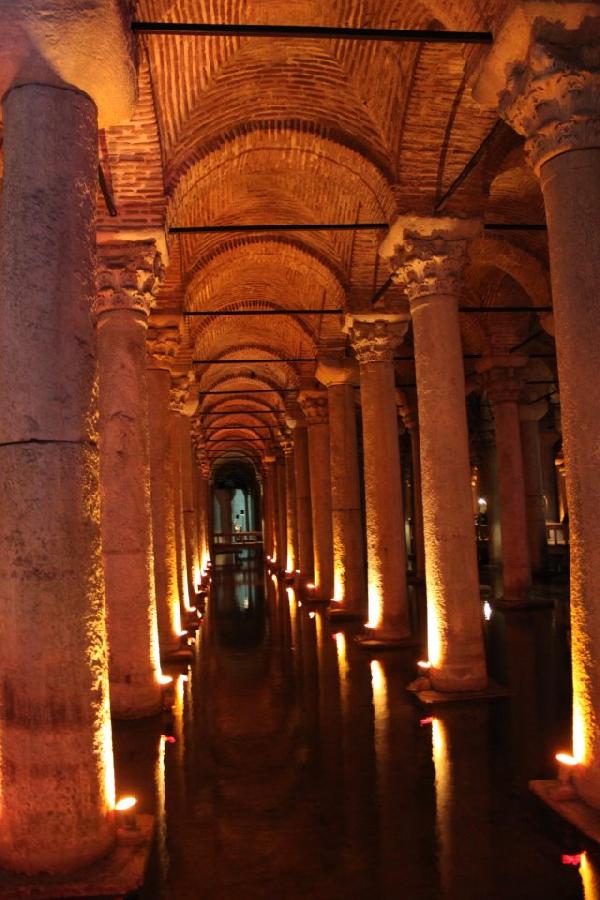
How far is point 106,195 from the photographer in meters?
6.66

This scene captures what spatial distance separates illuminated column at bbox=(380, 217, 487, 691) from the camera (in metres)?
7.18

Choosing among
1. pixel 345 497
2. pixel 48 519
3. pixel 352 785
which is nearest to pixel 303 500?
pixel 345 497

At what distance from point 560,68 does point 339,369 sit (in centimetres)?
924

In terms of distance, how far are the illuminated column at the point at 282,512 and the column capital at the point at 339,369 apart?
10.7 meters

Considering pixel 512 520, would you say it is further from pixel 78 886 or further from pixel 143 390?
pixel 78 886

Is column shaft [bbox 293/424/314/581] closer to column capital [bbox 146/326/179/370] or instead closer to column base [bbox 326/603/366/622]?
column base [bbox 326/603/366/622]

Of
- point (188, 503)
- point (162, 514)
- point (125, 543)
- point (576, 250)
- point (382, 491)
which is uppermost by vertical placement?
point (576, 250)

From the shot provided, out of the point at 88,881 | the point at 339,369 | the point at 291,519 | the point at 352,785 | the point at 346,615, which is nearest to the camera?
the point at 88,881

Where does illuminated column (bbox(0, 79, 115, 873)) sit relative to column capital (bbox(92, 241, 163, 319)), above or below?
below

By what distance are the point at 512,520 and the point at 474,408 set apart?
10.2 m

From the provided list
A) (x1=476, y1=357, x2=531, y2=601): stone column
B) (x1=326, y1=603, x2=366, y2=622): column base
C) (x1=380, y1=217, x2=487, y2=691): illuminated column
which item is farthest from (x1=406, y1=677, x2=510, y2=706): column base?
(x1=476, y1=357, x2=531, y2=601): stone column

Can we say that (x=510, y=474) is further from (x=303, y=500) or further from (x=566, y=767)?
(x=566, y=767)

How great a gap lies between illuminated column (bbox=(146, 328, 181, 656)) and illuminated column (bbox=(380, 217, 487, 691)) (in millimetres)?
3786

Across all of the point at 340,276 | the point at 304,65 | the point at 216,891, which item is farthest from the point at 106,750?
the point at 340,276
